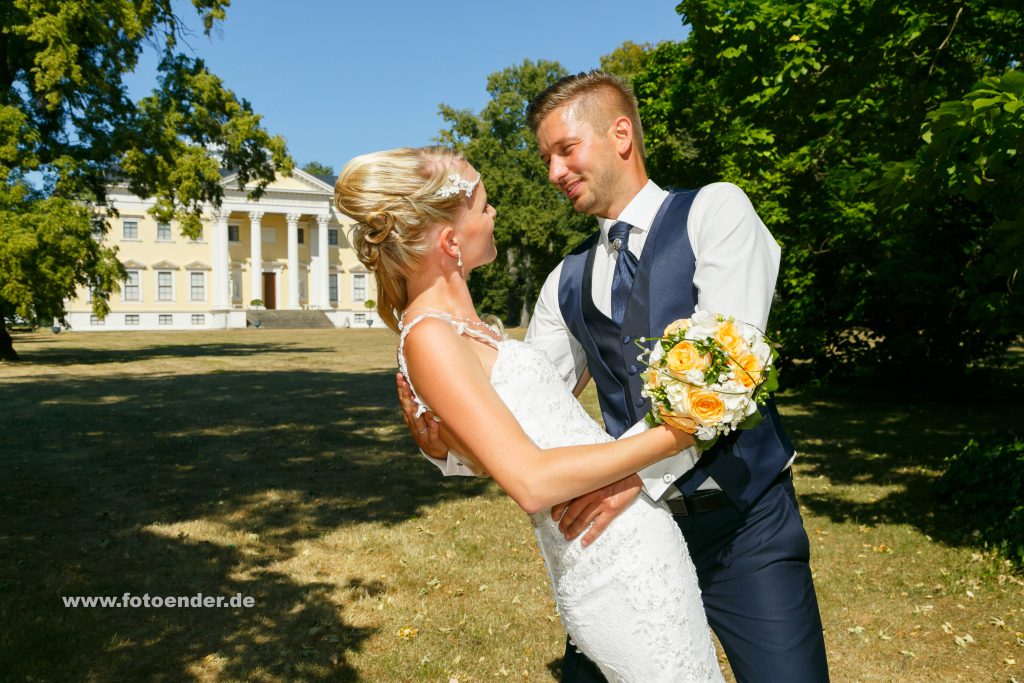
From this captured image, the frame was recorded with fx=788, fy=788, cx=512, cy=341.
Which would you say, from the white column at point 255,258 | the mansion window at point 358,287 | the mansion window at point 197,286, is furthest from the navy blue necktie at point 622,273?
the mansion window at point 358,287

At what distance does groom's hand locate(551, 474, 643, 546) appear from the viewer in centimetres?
231

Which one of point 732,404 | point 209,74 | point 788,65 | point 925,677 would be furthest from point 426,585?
point 209,74

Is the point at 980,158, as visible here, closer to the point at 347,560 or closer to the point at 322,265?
the point at 347,560

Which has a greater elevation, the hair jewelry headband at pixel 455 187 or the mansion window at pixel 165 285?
the mansion window at pixel 165 285

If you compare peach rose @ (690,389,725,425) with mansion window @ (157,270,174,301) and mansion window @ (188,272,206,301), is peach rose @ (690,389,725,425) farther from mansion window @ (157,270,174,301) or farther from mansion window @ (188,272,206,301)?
mansion window @ (188,272,206,301)

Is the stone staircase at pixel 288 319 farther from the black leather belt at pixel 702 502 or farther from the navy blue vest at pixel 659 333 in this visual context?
the black leather belt at pixel 702 502

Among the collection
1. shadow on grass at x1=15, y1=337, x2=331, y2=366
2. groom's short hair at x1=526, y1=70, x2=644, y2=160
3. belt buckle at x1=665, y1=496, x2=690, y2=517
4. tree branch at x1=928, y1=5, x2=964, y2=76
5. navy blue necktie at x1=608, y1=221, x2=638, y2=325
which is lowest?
shadow on grass at x1=15, y1=337, x2=331, y2=366

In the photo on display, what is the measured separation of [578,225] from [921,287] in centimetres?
3687

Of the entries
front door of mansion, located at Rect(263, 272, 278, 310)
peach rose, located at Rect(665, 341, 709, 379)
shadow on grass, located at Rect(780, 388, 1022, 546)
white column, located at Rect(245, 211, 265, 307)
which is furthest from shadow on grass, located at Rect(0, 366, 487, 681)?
front door of mansion, located at Rect(263, 272, 278, 310)

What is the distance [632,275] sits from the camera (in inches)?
109

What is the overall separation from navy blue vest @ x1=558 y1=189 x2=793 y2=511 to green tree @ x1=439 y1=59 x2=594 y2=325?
45.4 m

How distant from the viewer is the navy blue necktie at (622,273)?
2.78 metres

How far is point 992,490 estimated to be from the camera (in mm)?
7996

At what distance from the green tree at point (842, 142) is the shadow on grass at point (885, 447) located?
4.44ft
